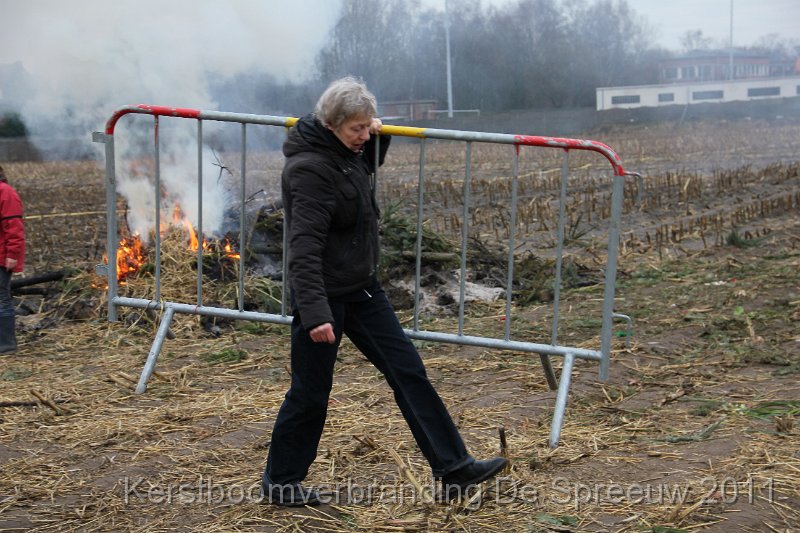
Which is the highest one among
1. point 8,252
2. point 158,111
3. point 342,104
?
point 158,111

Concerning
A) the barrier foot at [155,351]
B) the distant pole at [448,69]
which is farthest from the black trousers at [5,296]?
the distant pole at [448,69]

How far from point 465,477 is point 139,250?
5301mm

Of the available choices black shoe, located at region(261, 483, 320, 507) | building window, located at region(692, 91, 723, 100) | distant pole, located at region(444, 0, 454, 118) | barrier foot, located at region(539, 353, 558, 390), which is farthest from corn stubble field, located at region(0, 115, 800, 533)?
building window, located at region(692, 91, 723, 100)

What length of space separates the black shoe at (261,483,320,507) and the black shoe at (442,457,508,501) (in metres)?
0.61

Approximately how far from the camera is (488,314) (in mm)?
8422

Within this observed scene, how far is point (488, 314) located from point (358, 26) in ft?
55.7

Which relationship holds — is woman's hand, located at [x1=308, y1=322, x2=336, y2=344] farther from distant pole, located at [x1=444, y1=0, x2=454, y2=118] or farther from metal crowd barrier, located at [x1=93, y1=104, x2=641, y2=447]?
distant pole, located at [x1=444, y1=0, x2=454, y2=118]

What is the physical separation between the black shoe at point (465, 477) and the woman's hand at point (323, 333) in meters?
0.88

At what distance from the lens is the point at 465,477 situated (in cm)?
420

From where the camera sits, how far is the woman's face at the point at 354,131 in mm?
3988

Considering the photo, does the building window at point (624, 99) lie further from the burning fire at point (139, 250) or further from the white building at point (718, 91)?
the burning fire at point (139, 250)

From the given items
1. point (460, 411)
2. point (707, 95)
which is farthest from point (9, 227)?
point (707, 95)

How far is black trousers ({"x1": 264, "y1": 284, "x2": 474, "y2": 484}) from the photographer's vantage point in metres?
4.16

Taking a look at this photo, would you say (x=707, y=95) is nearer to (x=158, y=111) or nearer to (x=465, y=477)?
(x=158, y=111)
